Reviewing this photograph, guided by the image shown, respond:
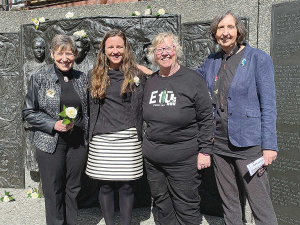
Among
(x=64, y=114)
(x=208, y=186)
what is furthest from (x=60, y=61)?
(x=208, y=186)

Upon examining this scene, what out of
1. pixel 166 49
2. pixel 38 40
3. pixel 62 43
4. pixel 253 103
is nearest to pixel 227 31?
pixel 166 49

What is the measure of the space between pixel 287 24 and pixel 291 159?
5.08 ft

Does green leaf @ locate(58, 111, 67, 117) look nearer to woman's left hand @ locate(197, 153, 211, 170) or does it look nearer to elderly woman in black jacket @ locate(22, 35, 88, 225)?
elderly woman in black jacket @ locate(22, 35, 88, 225)

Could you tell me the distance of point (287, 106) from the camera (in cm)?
336

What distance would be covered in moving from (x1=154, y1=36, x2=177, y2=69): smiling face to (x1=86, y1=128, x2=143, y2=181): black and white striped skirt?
2.34ft

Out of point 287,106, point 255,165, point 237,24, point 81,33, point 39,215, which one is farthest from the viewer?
point 39,215

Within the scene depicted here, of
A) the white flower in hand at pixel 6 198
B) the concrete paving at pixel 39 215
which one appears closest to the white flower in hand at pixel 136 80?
the concrete paving at pixel 39 215

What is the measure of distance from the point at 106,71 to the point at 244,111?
51.6 inches

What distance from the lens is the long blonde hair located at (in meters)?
2.71

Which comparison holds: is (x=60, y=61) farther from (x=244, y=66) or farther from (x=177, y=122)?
(x=244, y=66)

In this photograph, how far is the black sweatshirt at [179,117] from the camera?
250cm

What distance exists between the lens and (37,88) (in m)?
2.77

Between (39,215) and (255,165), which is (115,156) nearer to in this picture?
(255,165)

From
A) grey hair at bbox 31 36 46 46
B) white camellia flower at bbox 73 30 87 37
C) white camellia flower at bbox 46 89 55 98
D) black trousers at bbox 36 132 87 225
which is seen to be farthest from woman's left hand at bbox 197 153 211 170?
grey hair at bbox 31 36 46 46
